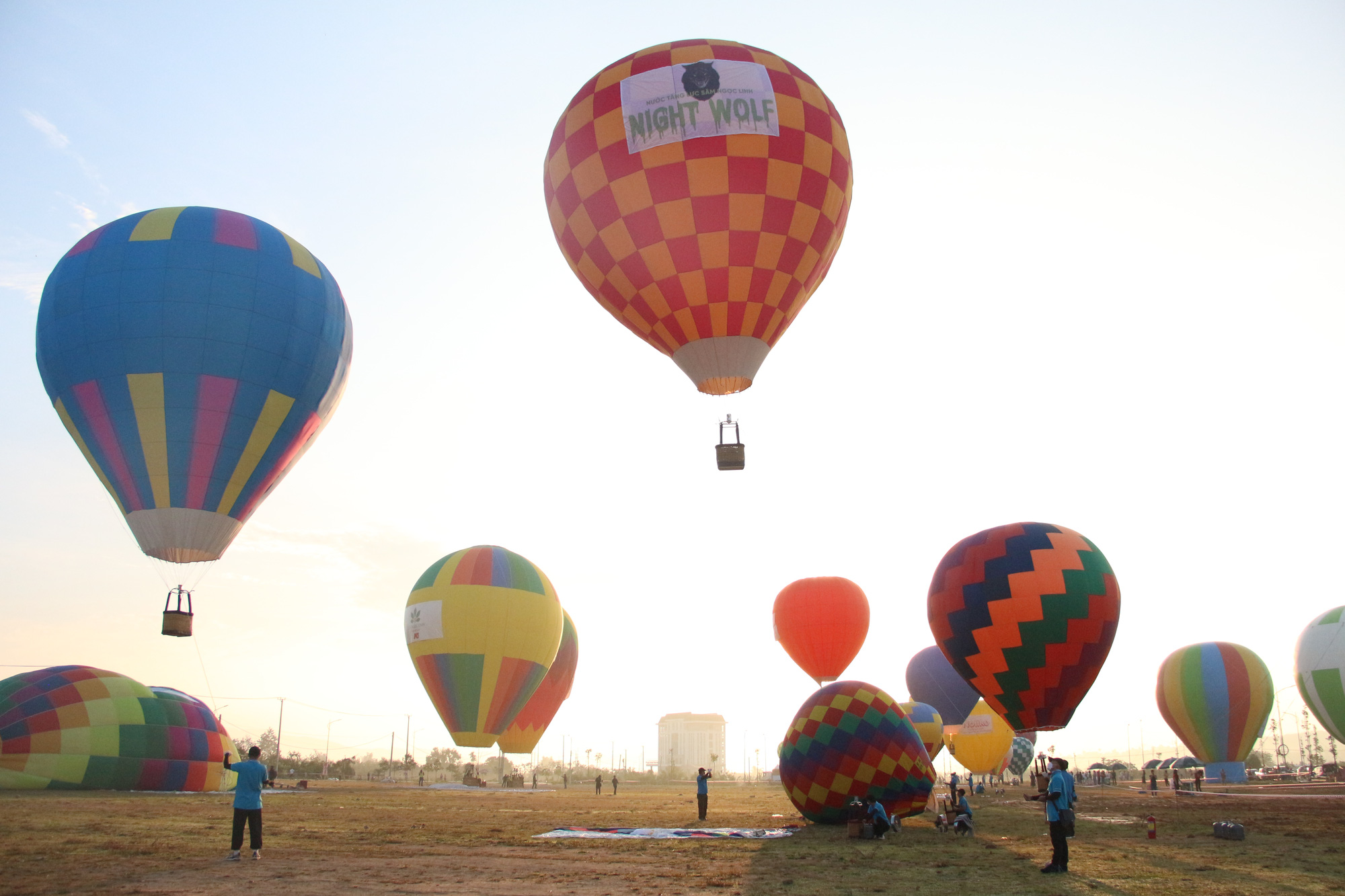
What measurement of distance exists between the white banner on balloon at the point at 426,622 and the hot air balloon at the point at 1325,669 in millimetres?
32016

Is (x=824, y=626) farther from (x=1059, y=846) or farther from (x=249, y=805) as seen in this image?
(x=249, y=805)

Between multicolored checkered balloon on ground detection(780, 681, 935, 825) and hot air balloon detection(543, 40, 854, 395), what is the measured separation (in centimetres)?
573

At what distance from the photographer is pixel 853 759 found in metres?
14.5

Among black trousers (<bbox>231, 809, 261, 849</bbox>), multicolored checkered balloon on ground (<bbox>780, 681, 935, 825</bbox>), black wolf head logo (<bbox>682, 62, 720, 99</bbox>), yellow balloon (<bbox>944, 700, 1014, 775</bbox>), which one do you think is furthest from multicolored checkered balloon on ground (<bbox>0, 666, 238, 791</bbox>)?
yellow balloon (<bbox>944, 700, 1014, 775</bbox>)

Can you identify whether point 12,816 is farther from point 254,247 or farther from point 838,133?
point 838,133

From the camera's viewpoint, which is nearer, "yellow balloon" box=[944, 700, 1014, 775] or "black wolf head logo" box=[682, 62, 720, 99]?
"black wolf head logo" box=[682, 62, 720, 99]

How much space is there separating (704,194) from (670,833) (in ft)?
31.9

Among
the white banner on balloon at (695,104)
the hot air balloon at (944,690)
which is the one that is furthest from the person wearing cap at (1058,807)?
the hot air balloon at (944,690)

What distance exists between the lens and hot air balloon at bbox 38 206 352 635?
16984 mm

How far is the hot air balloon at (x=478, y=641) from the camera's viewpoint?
78.9 feet

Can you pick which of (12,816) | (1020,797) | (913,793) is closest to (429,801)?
(12,816)

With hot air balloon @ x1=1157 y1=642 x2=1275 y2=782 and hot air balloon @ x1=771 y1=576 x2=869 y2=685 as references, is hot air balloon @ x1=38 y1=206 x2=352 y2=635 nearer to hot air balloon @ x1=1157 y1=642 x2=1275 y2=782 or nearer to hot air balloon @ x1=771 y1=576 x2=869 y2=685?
hot air balloon @ x1=771 y1=576 x2=869 y2=685

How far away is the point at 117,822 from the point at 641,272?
11314 millimetres

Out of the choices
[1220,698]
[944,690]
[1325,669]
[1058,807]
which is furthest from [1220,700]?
[1058,807]
